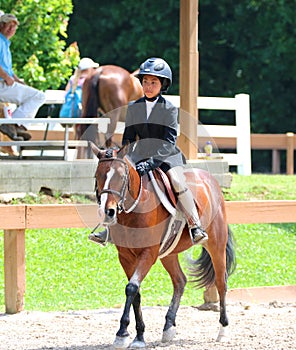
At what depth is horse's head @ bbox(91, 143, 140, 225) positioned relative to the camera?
6.34 metres

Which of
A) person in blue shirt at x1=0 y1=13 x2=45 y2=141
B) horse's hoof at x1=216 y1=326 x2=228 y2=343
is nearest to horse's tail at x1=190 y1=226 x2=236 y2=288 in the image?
horse's hoof at x1=216 y1=326 x2=228 y2=343

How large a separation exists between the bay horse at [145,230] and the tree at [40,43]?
8013mm

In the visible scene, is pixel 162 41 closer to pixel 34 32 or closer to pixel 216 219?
pixel 34 32

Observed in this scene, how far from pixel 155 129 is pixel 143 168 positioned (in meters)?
0.37

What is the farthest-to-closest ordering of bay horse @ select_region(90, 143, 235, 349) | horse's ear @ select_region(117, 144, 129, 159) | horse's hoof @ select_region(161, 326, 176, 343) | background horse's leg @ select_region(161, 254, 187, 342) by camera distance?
1. background horse's leg @ select_region(161, 254, 187, 342)
2. horse's hoof @ select_region(161, 326, 176, 343)
3. horse's ear @ select_region(117, 144, 129, 159)
4. bay horse @ select_region(90, 143, 235, 349)

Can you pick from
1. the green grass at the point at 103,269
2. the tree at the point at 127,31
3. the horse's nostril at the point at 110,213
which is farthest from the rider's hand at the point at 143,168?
the tree at the point at 127,31

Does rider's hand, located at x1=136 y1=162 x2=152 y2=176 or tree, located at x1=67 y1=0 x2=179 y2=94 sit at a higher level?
tree, located at x1=67 y1=0 x2=179 y2=94

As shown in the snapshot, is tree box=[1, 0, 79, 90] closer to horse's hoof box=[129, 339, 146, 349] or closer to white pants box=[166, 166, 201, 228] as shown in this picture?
white pants box=[166, 166, 201, 228]

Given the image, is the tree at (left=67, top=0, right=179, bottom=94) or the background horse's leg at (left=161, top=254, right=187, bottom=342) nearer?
the background horse's leg at (left=161, top=254, right=187, bottom=342)

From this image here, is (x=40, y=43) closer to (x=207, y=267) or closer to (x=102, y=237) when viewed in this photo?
(x=207, y=267)

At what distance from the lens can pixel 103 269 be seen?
33.6ft

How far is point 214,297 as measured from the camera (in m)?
9.09

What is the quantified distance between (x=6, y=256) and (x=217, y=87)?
17905 mm

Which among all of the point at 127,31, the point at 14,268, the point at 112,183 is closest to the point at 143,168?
the point at 112,183
